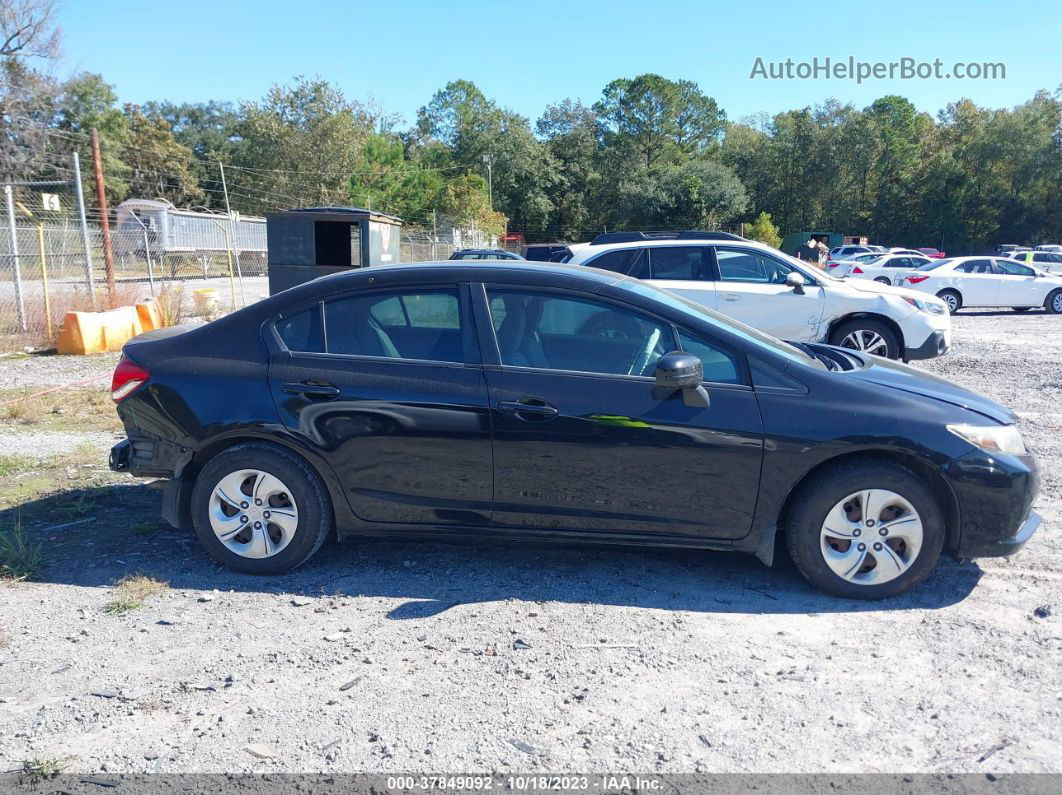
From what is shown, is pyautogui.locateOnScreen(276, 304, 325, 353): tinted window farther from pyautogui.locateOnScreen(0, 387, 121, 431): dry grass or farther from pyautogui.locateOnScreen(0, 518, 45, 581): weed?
pyautogui.locateOnScreen(0, 387, 121, 431): dry grass

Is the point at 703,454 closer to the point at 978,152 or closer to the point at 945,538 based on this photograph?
the point at 945,538

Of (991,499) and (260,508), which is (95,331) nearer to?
(260,508)

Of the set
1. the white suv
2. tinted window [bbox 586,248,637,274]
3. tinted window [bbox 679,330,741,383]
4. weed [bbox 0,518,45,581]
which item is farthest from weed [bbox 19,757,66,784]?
tinted window [bbox 586,248,637,274]

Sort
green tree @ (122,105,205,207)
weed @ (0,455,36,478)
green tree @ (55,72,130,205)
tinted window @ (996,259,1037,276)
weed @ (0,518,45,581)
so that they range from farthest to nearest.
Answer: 1. green tree @ (122,105,205,207)
2. green tree @ (55,72,130,205)
3. tinted window @ (996,259,1037,276)
4. weed @ (0,455,36,478)
5. weed @ (0,518,45,581)

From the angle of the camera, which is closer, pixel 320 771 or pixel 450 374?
pixel 320 771

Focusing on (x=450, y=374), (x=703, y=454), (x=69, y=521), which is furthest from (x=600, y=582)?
(x=69, y=521)

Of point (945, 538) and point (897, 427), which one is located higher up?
point (897, 427)

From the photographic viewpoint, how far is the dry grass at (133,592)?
4.04m

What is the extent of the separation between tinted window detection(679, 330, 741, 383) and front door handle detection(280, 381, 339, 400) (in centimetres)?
183

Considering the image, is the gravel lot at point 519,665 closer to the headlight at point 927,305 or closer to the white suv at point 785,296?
the white suv at point 785,296

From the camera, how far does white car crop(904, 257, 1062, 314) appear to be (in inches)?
796

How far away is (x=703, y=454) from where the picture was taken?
4.03 metres

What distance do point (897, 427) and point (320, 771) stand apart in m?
2.97

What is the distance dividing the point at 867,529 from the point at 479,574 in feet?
6.54
